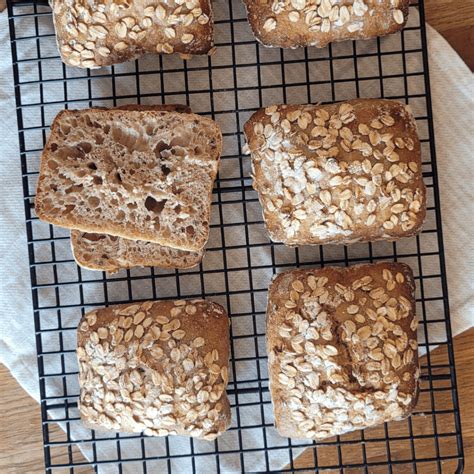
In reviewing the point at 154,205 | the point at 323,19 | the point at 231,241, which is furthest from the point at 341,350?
the point at 323,19

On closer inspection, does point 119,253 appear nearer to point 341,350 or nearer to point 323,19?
point 341,350

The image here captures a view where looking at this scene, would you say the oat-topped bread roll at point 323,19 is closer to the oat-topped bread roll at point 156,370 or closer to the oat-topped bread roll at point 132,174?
the oat-topped bread roll at point 132,174

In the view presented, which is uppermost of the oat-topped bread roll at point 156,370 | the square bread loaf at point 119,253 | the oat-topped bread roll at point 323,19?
the oat-topped bread roll at point 323,19

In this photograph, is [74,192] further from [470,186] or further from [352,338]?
[470,186]

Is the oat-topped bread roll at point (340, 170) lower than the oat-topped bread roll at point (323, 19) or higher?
lower

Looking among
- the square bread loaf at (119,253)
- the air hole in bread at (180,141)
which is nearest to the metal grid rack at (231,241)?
the square bread loaf at (119,253)

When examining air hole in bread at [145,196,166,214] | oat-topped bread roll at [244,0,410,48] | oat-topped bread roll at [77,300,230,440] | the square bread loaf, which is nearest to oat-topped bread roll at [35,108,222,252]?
air hole in bread at [145,196,166,214]
